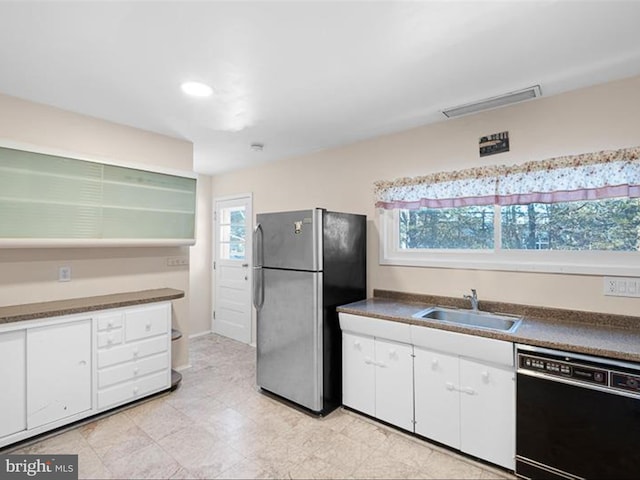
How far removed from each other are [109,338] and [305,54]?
251 centimetres

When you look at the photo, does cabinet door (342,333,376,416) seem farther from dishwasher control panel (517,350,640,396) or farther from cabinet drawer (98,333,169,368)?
cabinet drawer (98,333,169,368)

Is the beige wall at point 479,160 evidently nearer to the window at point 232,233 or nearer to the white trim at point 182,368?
the window at point 232,233

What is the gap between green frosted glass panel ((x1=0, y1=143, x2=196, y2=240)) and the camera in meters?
2.36

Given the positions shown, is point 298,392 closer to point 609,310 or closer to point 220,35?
point 609,310

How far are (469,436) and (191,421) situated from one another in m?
2.02

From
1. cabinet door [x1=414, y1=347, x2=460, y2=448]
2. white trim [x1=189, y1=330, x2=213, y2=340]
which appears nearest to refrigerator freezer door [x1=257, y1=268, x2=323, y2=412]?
cabinet door [x1=414, y1=347, x2=460, y2=448]

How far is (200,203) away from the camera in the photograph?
506 cm

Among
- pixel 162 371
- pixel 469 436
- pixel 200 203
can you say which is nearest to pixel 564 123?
pixel 469 436

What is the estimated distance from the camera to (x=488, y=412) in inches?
82.3

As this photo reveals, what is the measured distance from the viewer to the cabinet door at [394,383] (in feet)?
7.98

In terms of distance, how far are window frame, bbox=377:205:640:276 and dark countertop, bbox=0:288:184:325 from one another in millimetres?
2030

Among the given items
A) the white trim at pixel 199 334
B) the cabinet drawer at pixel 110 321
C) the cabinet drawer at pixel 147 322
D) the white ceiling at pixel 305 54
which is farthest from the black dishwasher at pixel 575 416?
the white trim at pixel 199 334

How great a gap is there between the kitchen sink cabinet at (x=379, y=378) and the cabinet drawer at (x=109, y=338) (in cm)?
181

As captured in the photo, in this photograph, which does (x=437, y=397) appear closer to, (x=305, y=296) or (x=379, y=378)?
(x=379, y=378)
